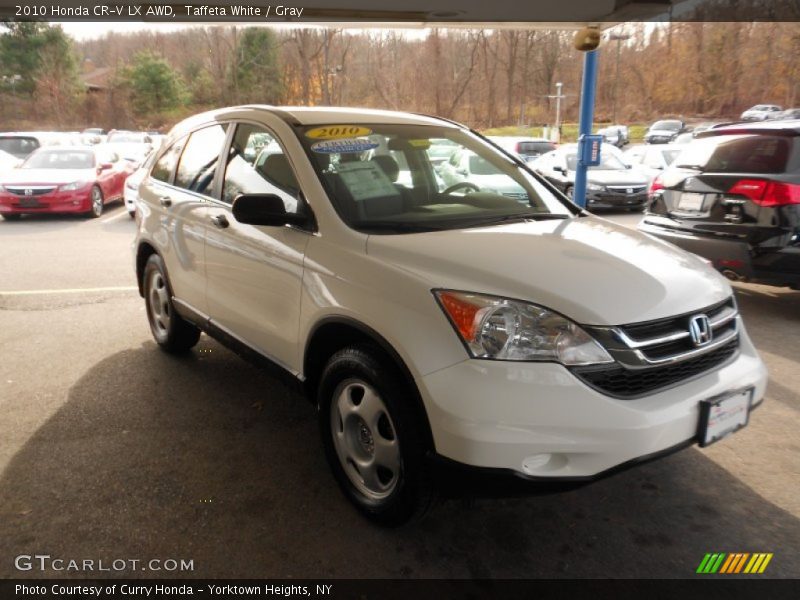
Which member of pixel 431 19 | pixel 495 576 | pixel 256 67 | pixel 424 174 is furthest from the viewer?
pixel 256 67

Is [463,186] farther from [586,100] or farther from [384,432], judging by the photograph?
[586,100]

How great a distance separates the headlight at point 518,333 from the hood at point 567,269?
0.05m

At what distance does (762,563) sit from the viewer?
236 centimetres

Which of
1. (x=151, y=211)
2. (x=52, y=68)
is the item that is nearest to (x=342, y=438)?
(x=151, y=211)

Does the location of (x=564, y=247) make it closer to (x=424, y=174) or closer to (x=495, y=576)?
(x=424, y=174)

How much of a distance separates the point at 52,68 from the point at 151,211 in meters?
54.0

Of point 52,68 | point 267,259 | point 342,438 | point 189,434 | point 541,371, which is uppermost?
point 52,68

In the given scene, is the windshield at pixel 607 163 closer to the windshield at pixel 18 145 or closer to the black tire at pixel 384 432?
the black tire at pixel 384 432

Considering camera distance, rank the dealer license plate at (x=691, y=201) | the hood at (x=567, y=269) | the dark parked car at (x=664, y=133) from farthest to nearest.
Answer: the dark parked car at (x=664, y=133)
the dealer license plate at (x=691, y=201)
the hood at (x=567, y=269)

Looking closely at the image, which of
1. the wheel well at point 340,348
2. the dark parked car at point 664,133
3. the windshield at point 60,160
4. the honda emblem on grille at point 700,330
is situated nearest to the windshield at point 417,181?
the wheel well at point 340,348

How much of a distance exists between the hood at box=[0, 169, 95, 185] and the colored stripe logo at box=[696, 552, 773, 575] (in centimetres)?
1286

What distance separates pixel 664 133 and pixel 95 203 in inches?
1331

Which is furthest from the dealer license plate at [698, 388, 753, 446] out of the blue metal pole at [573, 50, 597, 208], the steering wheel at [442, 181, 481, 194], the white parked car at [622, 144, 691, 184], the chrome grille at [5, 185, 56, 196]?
the chrome grille at [5, 185, 56, 196]

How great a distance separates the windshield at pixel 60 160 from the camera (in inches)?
512
